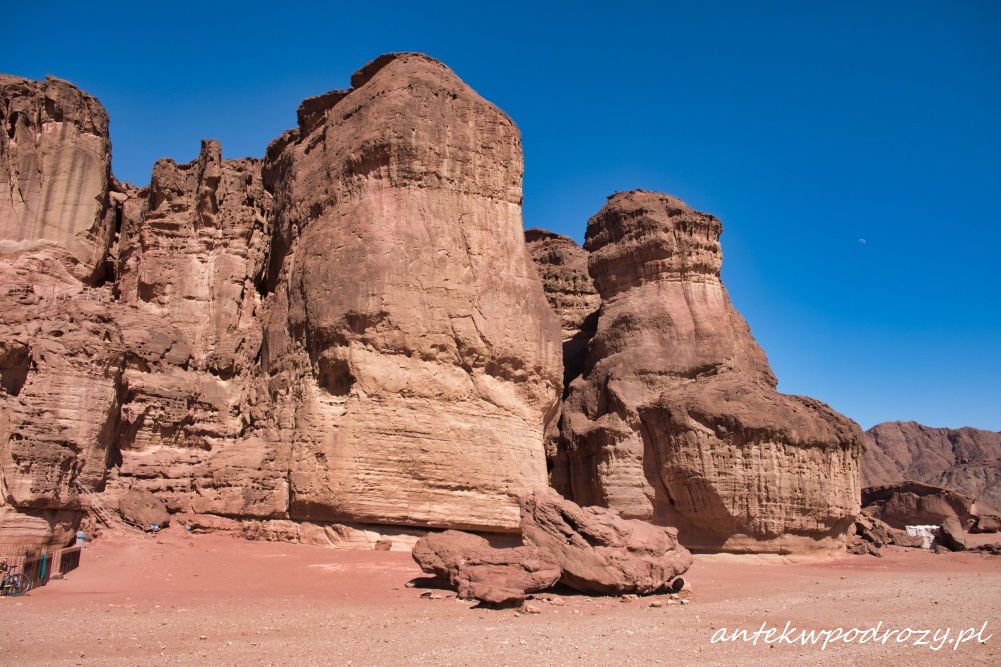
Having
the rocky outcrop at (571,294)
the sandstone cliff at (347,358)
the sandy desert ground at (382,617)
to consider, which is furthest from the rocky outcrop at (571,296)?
the sandy desert ground at (382,617)

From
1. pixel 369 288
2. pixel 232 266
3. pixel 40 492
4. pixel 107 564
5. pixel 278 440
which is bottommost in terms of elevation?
pixel 107 564

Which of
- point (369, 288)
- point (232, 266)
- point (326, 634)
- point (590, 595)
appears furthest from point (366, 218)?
point (326, 634)

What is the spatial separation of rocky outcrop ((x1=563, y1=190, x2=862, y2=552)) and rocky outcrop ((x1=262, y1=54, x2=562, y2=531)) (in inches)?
185

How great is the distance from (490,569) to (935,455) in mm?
78679

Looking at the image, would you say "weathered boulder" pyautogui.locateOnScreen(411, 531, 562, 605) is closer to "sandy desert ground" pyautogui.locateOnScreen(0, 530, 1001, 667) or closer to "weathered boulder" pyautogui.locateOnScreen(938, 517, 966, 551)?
"sandy desert ground" pyautogui.locateOnScreen(0, 530, 1001, 667)

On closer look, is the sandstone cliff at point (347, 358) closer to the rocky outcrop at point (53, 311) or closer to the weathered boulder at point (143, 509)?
the rocky outcrop at point (53, 311)

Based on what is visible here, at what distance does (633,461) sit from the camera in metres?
22.6

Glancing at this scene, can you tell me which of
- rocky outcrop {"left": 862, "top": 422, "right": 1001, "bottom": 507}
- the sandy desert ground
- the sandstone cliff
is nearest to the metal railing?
the sandy desert ground

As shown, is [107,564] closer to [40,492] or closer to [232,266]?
[40,492]

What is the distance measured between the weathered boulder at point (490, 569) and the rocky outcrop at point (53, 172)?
41.3 ft

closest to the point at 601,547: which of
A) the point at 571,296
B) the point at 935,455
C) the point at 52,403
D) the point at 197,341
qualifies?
the point at 52,403

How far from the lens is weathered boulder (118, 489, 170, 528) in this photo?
15.2 meters

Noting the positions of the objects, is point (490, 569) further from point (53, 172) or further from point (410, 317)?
point (53, 172)

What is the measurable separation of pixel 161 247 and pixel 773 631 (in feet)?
57.2
